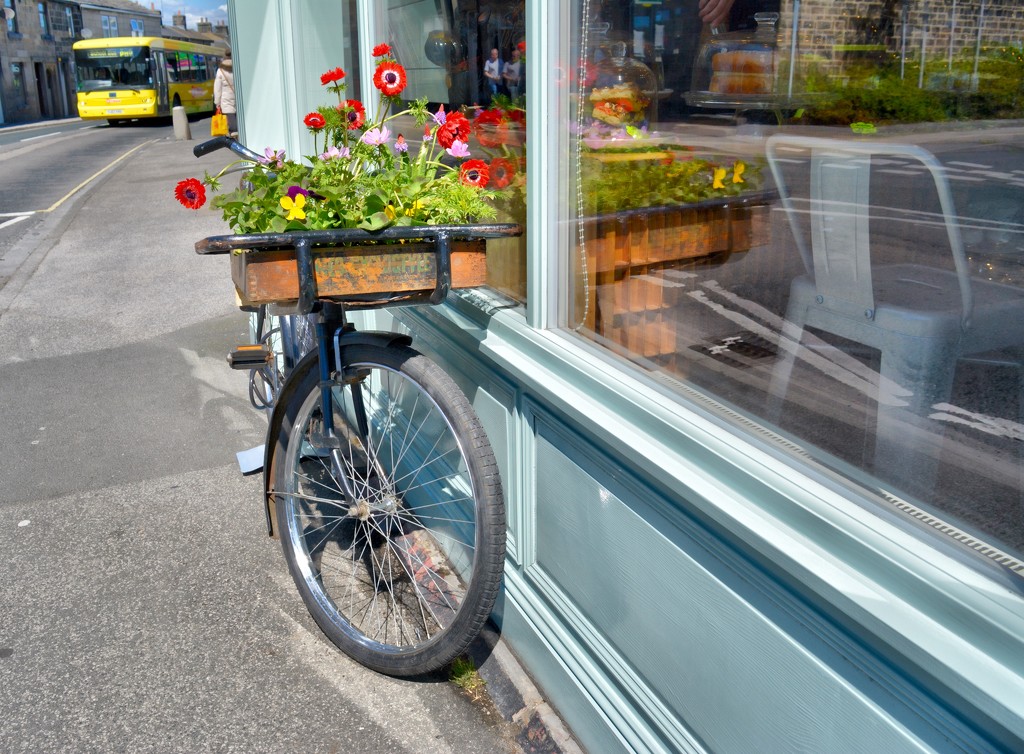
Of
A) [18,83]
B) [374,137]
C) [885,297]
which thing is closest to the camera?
[885,297]

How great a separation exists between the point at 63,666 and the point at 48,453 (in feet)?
6.33

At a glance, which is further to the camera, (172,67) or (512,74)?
(172,67)

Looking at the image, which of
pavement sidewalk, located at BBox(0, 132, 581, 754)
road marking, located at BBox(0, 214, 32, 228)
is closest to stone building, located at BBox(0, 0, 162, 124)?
road marking, located at BBox(0, 214, 32, 228)

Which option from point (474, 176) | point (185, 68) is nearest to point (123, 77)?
point (185, 68)

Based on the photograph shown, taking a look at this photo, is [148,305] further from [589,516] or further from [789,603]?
[789,603]

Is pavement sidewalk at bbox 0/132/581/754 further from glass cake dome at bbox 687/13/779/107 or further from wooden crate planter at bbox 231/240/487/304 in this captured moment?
glass cake dome at bbox 687/13/779/107

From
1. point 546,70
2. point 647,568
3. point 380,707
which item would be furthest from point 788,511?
point 380,707

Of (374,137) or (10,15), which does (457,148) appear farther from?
(10,15)

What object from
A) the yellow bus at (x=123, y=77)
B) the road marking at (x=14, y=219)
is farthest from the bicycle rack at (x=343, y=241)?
the yellow bus at (x=123, y=77)

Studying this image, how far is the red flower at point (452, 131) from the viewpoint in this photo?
2516mm

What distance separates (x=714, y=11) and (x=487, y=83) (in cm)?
100

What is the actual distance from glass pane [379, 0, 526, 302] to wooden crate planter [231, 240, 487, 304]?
A: 416mm

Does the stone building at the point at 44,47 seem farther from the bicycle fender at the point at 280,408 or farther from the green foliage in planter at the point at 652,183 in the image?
the green foliage in planter at the point at 652,183

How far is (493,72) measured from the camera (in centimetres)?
280
